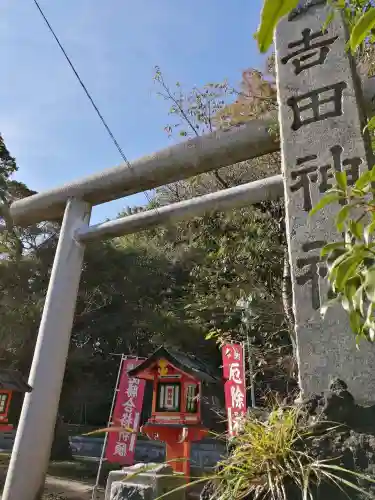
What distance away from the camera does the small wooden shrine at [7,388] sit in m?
4.46

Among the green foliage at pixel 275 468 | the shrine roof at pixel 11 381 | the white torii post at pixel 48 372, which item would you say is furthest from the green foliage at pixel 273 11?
the shrine roof at pixel 11 381

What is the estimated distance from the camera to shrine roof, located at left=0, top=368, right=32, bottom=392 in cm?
444

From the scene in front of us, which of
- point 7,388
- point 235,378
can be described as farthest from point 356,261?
point 235,378

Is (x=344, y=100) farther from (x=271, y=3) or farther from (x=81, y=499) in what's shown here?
(x=81, y=499)

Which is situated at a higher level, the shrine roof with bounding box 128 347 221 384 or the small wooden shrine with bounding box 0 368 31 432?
the shrine roof with bounding box 128 347 221 384

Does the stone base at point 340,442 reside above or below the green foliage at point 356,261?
below

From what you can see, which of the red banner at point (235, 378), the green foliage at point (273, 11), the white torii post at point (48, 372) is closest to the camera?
the green foliage at point (273, 11)

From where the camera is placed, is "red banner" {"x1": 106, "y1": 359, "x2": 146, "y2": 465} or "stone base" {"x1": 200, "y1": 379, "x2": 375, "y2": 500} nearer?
"stone base" {"x1": 200, "y1": 379, "x2": 375, "y2": 500}

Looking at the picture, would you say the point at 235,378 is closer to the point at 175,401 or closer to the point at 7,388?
the point at 175,401

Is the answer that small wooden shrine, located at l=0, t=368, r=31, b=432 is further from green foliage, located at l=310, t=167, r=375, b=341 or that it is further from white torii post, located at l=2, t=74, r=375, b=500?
green foliage, located at l=310, t=167, r=375, b=341

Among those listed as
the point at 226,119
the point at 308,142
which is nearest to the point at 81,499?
the point at 226,119

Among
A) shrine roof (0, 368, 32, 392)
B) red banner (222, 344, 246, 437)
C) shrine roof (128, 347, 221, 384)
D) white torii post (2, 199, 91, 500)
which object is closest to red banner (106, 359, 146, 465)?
shrine roof (128, 347, 221, 384)

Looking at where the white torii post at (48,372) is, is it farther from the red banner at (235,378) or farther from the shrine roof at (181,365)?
the red banner at (235,378)

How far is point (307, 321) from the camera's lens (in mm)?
2088
